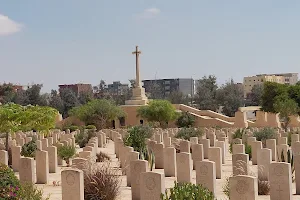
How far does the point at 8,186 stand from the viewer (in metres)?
7.91

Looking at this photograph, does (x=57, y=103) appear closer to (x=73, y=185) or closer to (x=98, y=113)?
(x=98, y=113)

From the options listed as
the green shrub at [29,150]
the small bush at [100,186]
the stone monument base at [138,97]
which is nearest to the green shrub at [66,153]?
the green shrub at [29,150]

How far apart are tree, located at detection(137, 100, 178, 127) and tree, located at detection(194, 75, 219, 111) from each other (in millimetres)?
19242

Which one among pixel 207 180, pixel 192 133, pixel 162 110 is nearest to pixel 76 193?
pixel 207 180

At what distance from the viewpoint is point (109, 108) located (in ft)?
157

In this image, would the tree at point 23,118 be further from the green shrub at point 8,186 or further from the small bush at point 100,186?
the green shrub at point 8,186

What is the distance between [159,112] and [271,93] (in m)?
11.2

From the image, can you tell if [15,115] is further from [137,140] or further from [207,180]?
[207,180]

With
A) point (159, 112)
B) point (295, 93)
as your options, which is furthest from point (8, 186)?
point (159, 112)

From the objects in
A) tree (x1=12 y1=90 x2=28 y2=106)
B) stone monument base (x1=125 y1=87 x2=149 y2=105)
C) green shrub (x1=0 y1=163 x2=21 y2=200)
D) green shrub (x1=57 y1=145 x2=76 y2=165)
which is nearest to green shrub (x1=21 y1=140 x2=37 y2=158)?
green shrub (x1=57 y1=145 x2=76 y2=165)

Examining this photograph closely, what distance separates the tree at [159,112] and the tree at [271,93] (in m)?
9.53

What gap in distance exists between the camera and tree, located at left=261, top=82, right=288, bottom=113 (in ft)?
137

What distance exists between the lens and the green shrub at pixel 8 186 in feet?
25.5

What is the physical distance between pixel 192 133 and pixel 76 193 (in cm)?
1728
